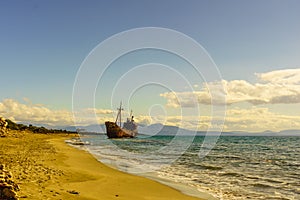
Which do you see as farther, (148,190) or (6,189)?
(148,190)

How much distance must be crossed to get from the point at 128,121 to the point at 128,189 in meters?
137

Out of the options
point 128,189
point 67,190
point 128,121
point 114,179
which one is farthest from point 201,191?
point 128,121

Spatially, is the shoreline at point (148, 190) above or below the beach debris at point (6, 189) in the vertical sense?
below

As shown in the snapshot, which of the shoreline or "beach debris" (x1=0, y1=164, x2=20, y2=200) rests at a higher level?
"beach debris" (x1=0, y1=164, x2=20, y2=200)

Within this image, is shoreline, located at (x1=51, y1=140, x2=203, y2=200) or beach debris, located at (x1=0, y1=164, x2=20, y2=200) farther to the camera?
shoreline, located at (x1=51, y1=140, x2=203, y2=200)

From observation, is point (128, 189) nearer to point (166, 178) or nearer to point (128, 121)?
point (166, 178)

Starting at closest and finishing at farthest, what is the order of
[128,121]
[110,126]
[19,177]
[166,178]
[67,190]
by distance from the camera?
[67,190], [19,177], [166,178], [110,126], [128,121]

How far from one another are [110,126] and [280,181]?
10086cm

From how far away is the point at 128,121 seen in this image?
15112 centimetres

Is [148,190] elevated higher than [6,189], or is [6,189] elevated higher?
[6,189]

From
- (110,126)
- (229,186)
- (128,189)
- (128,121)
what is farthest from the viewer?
(128,121)

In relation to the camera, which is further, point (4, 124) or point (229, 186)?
point (229, 186)

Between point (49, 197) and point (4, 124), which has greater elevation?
point (4, 124)

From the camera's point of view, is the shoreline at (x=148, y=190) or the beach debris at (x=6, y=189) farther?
the shoreline at (x=148, y=190)
